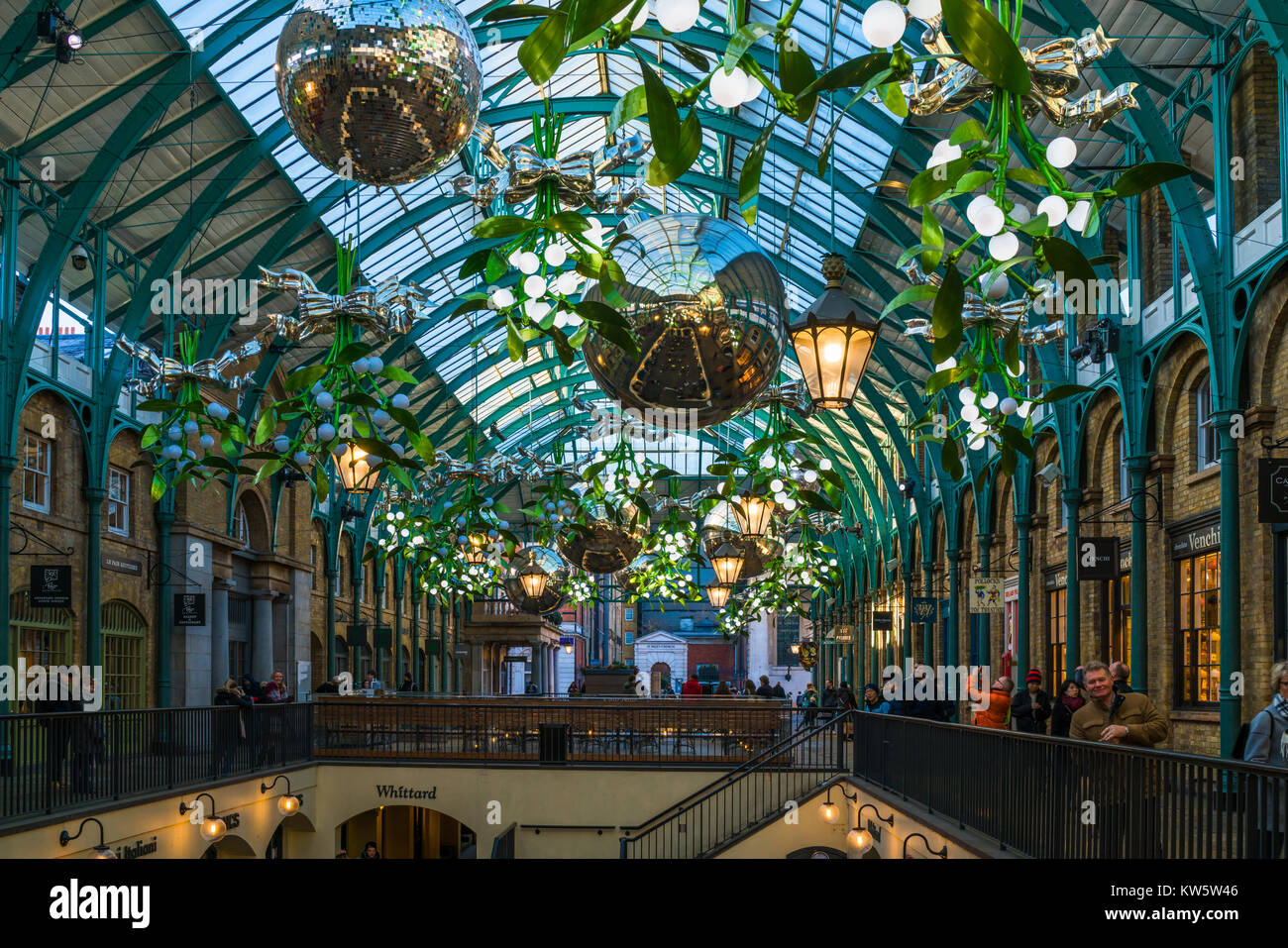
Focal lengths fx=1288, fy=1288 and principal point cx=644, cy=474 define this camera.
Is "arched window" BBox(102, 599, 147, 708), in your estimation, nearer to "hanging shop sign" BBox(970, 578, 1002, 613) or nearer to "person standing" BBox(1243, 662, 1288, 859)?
"hanging shop sign" BBox(970, 578, 1002, 613)

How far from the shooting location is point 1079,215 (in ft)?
13.6

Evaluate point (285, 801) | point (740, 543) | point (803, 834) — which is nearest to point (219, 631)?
point (285, 801)

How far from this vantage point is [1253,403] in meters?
14.5

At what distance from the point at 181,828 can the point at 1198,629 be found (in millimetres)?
13251

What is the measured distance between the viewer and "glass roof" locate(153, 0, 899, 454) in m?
19.3

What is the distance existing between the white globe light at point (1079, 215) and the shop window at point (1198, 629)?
12926mm

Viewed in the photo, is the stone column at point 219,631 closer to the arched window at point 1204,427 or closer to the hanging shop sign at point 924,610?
the hanging shop sign at point 924,610

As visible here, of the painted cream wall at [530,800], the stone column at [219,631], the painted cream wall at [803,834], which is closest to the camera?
the painted cream wall at [803,834]

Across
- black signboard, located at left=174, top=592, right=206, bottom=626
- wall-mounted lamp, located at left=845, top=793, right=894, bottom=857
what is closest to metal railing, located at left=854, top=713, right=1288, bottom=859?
wall-mounted lamp, located at left=845, top=793, right=894, bottom=857

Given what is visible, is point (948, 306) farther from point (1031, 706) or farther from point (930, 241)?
point (1031, 706)

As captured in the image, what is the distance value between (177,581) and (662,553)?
10.2m

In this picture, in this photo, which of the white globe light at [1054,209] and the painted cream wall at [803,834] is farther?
the painted cream wall at [803,834]

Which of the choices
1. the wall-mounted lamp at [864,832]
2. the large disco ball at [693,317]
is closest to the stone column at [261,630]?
the wall-mounted lamp at [864,832]

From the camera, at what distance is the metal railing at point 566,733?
21609 mm
